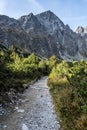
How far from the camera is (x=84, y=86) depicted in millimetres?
21062

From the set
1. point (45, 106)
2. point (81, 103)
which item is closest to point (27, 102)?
point (45, 106)

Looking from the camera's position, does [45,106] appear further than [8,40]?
No

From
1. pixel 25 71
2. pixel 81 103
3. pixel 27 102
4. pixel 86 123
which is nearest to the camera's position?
pixel 86 123

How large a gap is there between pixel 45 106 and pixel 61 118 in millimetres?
4934

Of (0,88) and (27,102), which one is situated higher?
(0,88)

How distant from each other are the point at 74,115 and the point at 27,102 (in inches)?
304

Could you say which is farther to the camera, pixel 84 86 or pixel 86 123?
pixel 84 86

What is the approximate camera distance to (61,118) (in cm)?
1602

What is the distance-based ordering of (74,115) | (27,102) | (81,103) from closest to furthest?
(74,115) < (81,103) < (27,102)

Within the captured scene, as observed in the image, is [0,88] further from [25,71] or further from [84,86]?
[25,71]

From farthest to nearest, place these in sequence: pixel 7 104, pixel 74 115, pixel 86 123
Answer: pixel 7 104, pixel 74 115, pixel 86 123

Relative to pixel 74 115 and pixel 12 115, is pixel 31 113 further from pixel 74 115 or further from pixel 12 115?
pixel 74 115

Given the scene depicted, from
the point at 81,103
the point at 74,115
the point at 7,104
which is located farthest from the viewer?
the point at 7,104

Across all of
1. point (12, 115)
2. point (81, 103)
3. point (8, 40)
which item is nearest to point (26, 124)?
point (12, 115)
